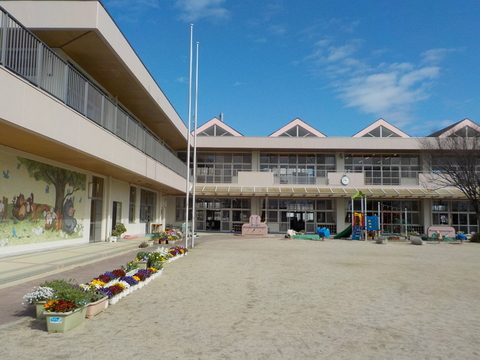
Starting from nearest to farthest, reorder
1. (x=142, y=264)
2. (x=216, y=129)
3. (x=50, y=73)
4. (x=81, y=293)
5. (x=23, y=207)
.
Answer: (x=81, y=293)
(x=50, y=73)
(x=142, y=264)
(x=23, y=207)
(x=216, y=129)

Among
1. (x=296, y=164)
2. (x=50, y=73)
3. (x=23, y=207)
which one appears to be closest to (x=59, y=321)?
(x=50, y=73)

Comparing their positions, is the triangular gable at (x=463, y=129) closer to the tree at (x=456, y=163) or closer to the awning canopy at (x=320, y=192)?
the tree at (x=456, y=163)

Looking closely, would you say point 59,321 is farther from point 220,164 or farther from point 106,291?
point 220,164

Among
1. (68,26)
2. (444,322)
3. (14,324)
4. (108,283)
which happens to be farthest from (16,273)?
(444,322)

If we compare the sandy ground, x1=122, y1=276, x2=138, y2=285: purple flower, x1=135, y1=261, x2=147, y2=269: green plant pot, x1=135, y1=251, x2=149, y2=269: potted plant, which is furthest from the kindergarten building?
the sandy ground

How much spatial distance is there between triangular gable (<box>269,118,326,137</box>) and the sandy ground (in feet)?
92.8

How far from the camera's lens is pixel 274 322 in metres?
5.97

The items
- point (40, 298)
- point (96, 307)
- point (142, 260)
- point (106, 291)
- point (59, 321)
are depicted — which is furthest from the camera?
point (142, 260)

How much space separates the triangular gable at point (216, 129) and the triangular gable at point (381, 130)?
1226 centimetres

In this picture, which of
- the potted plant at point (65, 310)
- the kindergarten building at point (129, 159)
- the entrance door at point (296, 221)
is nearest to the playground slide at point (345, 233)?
Answer: the kindergarten building at point (129, 159)

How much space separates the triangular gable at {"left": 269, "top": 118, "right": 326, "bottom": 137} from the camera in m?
37.8

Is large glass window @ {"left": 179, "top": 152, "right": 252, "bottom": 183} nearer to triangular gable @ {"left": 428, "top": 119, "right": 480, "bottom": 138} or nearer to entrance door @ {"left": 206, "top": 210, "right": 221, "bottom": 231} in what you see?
entrance door @ {"left": 206, "top": 210, "right": 221, "bottom": 231}

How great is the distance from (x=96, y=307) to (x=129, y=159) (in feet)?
35.4

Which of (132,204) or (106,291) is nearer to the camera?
(106,291)
